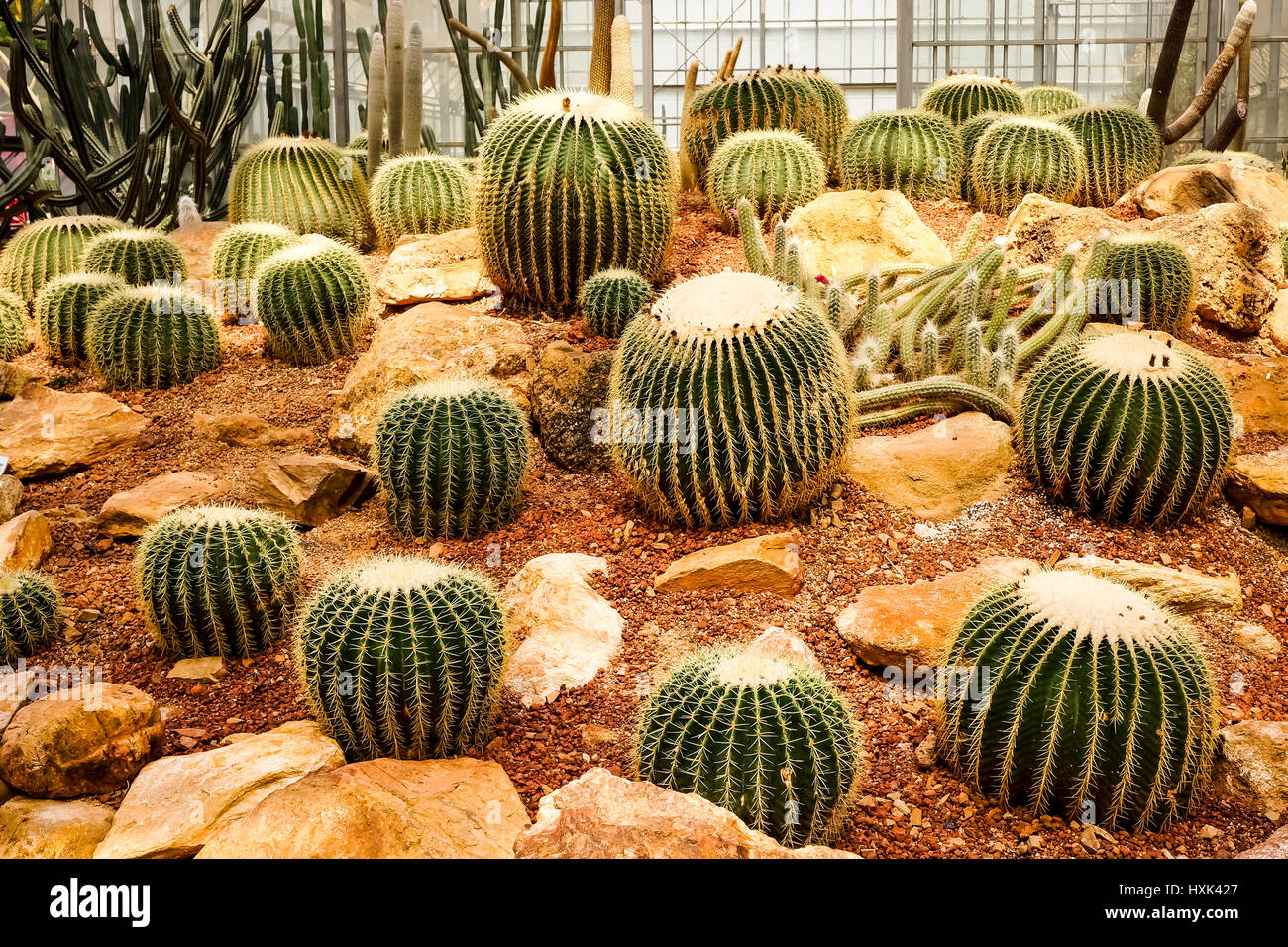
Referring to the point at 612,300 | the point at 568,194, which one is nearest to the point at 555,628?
the point at 612,300

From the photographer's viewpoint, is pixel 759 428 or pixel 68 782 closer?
pixel 68 782

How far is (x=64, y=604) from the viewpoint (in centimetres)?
462

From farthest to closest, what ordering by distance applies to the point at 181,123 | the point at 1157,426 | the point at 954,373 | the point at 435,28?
the point at 435,28 → the point at 181,123 → the point at 954,373 → the point at 1157,426

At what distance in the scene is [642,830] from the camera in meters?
2.56

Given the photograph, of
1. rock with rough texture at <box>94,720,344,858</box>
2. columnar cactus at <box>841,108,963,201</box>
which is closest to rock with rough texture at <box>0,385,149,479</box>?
rock with rough texture at <box>94,720,344,858</box>

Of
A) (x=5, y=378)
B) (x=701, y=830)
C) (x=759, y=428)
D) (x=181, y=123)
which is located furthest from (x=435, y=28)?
(x=701, y=830)

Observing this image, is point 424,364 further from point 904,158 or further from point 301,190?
point 904,158

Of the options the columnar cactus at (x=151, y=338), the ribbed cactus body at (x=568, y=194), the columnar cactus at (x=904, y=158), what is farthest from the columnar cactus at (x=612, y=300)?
the columnar cactus at (x=904, y=158)

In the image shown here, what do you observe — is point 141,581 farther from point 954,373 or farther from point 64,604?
point 954,373

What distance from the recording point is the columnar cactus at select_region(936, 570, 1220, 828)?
118 inches

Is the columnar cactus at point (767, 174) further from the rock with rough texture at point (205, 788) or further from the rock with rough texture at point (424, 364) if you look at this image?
the rock with rough texture at point (205, 788)

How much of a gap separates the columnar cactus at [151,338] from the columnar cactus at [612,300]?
2118 millimetres
